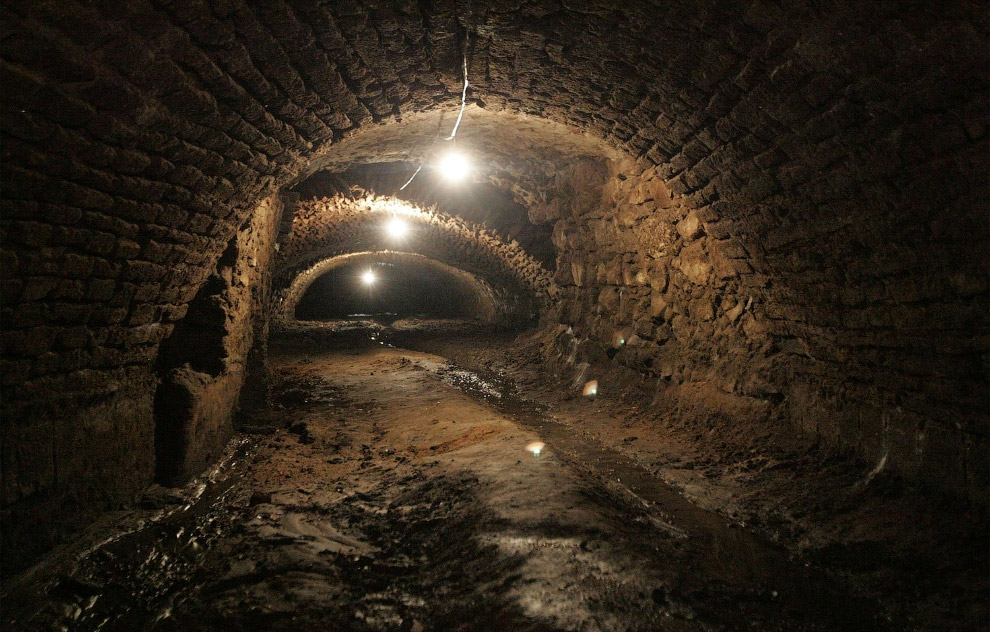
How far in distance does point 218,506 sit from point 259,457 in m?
0.99

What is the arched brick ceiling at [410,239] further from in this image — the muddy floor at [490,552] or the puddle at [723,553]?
the puddle at [723,553]

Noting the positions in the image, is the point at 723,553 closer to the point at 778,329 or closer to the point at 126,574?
the point at 778,329

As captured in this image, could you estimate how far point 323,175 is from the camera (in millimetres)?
8508

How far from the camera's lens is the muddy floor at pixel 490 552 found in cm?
251

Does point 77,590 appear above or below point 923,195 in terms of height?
below

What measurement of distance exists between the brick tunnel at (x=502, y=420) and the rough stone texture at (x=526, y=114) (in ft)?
0.06

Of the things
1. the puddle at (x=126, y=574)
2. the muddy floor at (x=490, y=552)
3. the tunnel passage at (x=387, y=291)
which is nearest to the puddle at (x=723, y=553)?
the muddy floor at (x=490, y=552)

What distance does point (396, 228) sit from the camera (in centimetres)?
1138

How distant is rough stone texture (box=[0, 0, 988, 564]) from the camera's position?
7.33 ft

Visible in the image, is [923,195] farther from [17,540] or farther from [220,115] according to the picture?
[17,540]

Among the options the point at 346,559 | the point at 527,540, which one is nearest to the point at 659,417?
the point at 527,540

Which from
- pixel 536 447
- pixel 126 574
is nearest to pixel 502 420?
pixel 536 447

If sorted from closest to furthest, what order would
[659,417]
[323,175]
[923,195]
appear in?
[923,195]
[659,417]
[323,175]

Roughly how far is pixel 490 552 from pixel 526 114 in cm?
319
